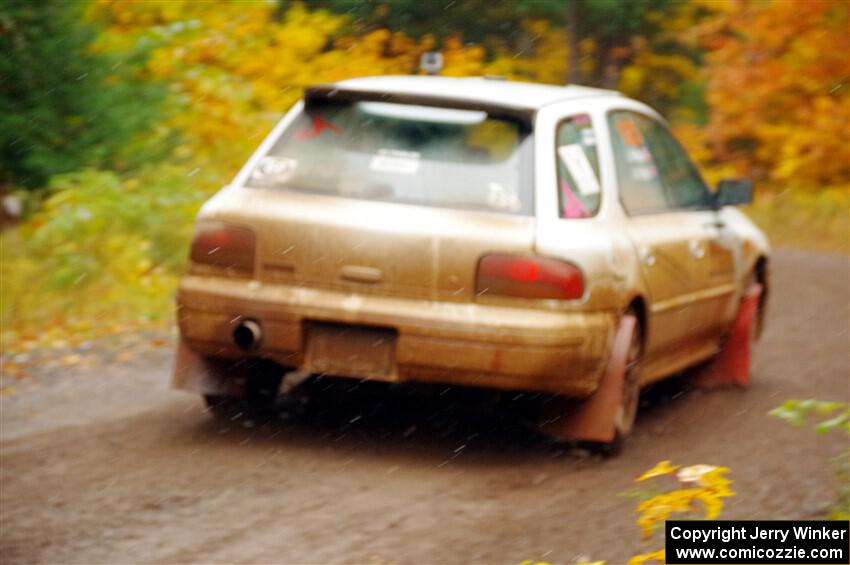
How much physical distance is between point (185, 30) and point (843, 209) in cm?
1398

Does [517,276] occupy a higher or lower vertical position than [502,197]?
lower

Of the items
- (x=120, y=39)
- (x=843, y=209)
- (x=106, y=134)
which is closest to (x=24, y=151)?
(x=106, y=134)

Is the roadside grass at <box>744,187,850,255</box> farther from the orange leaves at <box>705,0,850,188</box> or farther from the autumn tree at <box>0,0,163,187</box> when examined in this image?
the autumn tree at <box>0,0,163,187</box>

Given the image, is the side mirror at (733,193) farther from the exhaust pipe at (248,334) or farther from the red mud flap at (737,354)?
the exhaust pipe at (248,334)

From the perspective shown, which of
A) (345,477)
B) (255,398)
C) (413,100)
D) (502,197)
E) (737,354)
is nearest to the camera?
(345,477)

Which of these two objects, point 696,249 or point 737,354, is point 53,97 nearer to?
point 737,354

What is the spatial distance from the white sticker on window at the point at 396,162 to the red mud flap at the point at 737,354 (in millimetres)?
3176

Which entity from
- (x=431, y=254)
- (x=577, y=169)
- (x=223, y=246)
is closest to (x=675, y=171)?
(x=577, y=169)

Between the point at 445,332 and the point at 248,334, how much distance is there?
891mm

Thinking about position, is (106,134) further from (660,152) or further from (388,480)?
(388,480)

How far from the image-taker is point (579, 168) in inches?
287

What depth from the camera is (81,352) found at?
9.87 meters

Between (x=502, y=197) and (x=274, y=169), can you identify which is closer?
(x=502, y=197)

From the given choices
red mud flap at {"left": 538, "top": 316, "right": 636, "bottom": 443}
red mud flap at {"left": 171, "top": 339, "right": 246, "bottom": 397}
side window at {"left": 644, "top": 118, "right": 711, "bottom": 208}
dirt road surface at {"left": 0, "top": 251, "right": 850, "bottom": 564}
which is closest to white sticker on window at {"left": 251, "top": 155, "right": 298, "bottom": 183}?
red mud flap at {"left": 171, "top": 339, "right": 246, "bottom": 397}
